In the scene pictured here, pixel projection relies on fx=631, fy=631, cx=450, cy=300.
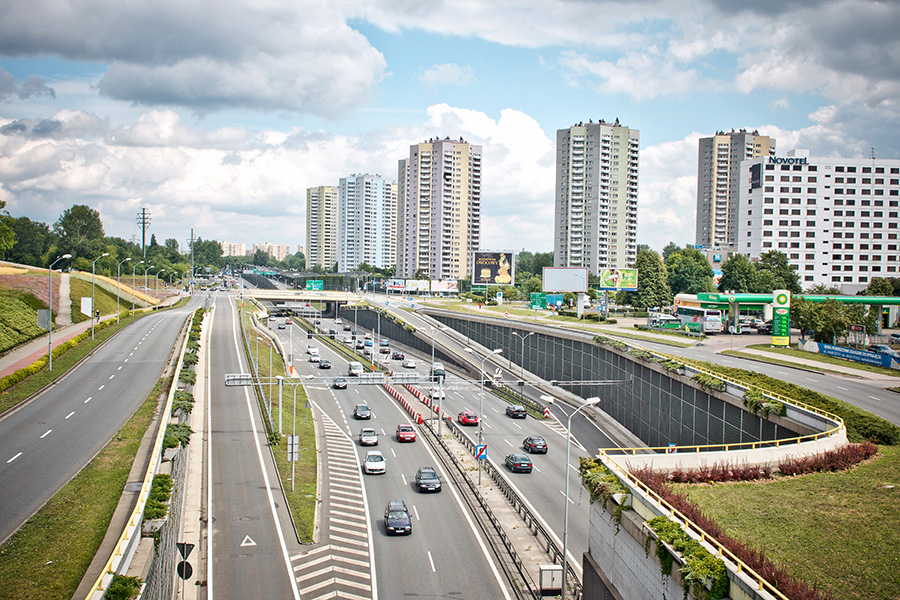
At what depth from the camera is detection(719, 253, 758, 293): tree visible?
128 meters

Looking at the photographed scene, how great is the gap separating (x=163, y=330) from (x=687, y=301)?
86.0 metres

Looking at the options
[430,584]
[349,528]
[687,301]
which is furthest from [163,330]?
[687,301]

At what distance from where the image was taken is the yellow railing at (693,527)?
1645 cm

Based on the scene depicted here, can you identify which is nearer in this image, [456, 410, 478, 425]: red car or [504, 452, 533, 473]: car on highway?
[504, 452, 533, 473]: car on highway

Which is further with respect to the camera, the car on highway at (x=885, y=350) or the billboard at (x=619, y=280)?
the billboard at (x=619, y=280)

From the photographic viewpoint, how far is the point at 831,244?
14012 centimetres

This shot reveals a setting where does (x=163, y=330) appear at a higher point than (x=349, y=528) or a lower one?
higher

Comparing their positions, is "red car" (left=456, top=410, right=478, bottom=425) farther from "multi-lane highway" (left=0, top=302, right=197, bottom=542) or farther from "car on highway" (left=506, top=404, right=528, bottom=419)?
"multi-lane highway" (left=0, top=302, right=197, bottom=542)

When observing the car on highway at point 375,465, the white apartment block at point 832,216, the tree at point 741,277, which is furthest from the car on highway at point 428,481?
the white apartment block at point 832,216

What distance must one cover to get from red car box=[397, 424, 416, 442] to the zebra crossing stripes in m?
6.77

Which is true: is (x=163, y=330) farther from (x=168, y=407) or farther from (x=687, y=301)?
(x=687, y=301)

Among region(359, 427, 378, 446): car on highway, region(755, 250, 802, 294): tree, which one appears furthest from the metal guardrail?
region(755, 250, 802, 294): tree

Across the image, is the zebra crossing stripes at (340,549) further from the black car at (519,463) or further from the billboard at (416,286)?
the billboard at (416,286)

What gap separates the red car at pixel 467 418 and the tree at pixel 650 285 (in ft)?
222
